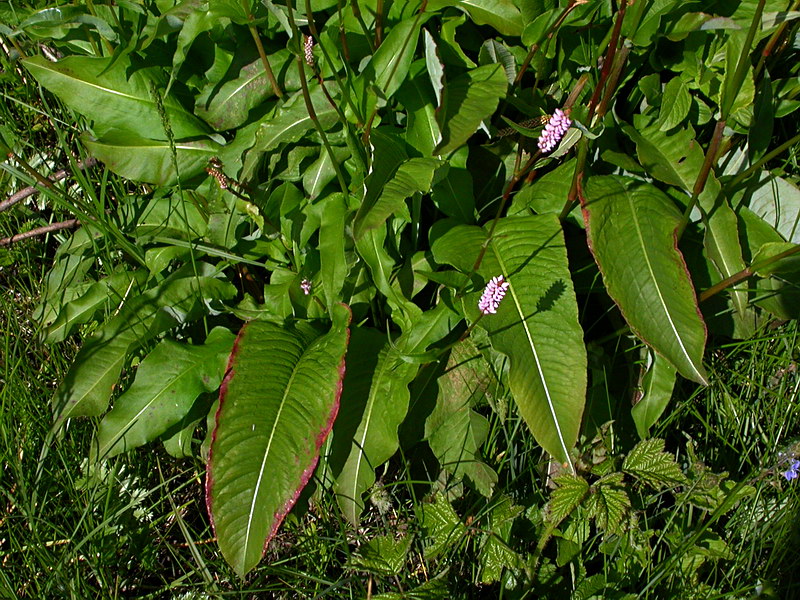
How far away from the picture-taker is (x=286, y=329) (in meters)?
2.29

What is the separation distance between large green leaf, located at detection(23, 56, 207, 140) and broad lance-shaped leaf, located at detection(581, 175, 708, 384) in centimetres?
140

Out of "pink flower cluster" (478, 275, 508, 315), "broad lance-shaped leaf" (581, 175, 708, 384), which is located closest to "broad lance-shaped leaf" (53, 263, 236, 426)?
"pink flower cluster" (478, 275, 508, 315)

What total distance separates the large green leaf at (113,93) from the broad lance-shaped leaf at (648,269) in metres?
1.40

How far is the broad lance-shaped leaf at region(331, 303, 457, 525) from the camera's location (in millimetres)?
2141

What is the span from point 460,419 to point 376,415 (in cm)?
A: 26

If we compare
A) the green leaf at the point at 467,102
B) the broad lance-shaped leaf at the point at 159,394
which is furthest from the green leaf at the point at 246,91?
the broad lance-shaped leaf at the point at 159,394

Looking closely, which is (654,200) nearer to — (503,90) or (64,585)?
(503,90)

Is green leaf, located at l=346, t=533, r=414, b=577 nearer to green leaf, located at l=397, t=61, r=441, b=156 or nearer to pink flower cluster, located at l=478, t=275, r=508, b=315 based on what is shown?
pink flower cluster, located at l=478, t=275, r=508, b=315

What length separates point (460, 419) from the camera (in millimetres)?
2266

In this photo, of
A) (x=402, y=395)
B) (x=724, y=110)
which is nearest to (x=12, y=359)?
(x=402, y=395)

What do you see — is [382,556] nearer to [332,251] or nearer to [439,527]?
[439,527]

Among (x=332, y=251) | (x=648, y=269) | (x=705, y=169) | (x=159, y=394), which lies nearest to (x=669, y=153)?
(x=705, y=169)

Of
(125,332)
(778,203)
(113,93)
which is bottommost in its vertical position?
(125,332)

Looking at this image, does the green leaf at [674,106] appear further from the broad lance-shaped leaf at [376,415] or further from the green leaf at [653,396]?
the broad lance-shaped leaf at [376,415]
